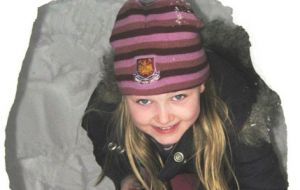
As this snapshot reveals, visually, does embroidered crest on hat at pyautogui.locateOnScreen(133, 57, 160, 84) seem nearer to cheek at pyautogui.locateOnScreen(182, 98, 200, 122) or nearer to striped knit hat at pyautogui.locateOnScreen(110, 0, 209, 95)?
striped knit hat at pyautogui.locateOnScreen(110, 0, 209, 95)

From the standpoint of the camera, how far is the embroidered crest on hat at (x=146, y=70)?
960mm

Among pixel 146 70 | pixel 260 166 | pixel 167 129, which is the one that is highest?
pixel 146 70

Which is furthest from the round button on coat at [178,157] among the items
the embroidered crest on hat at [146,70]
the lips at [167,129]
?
the embroidered crest on hat at [146,70]

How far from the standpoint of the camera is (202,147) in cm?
118

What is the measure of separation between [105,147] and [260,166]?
458 millimetres

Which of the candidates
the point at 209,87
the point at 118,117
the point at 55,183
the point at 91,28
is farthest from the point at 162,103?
the point at 55,183

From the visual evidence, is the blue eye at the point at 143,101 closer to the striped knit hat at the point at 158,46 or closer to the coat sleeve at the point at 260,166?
the striped knit hat at the point at 158,46

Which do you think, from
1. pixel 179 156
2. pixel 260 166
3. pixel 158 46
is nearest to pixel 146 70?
pixel 158 46

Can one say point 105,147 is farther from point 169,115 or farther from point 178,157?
point 169,115

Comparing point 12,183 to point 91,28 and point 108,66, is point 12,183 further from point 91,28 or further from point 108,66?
point 91,28

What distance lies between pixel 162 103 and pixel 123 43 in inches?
5.9

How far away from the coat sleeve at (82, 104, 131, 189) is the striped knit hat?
376mm

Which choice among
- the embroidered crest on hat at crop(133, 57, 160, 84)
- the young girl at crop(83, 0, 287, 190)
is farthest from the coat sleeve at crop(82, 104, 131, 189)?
the embroidered crest on hat at crop(133, 57, 160, 84)

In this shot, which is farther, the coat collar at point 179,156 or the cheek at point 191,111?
the coat collar at point 179,156
